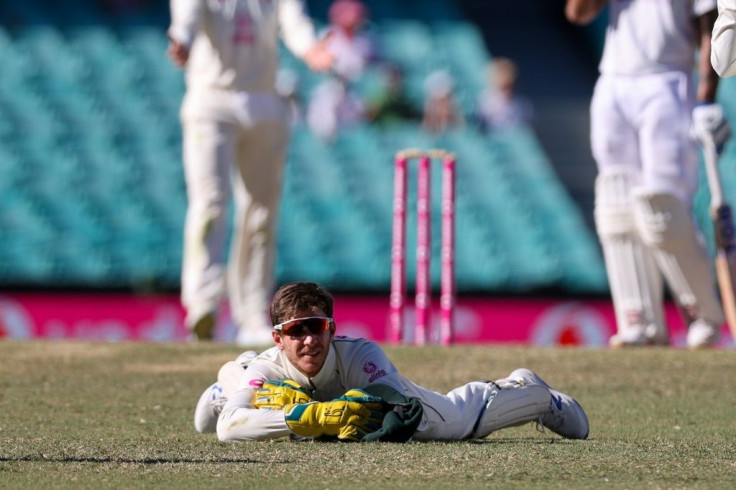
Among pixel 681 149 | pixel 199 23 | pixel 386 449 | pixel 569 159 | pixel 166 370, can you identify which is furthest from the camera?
pixel 569 159

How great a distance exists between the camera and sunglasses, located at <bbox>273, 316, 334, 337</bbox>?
468 centimetres

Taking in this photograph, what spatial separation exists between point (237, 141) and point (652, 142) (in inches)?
98.8

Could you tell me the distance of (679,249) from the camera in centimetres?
813

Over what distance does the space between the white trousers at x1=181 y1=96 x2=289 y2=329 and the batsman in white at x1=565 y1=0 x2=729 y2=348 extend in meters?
2.02

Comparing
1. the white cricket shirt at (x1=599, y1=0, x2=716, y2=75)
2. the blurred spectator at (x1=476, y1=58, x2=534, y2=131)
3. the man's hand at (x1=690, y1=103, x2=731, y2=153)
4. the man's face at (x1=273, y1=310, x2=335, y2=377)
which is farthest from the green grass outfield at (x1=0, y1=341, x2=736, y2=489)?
the blurred spectator at (x1=476, y1=58, x2=534, y2=131)

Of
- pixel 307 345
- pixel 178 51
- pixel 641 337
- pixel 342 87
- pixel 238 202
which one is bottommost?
pixel 641 337

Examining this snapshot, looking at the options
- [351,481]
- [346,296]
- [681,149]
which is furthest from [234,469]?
[346,296]

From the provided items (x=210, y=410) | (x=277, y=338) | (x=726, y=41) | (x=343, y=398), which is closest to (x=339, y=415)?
(x=343, y=398)

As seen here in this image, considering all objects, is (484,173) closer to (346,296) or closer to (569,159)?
(569,159)

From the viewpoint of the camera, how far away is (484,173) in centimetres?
1550

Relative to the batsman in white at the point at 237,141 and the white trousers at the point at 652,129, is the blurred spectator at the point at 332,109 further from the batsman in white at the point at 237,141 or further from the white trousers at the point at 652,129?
the white trousers at the point at 652,129

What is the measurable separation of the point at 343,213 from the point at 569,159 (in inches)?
112

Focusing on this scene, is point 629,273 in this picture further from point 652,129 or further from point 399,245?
point 399,245

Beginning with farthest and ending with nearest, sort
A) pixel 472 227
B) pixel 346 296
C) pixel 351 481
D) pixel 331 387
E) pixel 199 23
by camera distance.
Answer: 1. pixel 472 227
2. pixel 346 296
3. pixel 199 23
4. pixel 331 387
5. pixel 351 481
